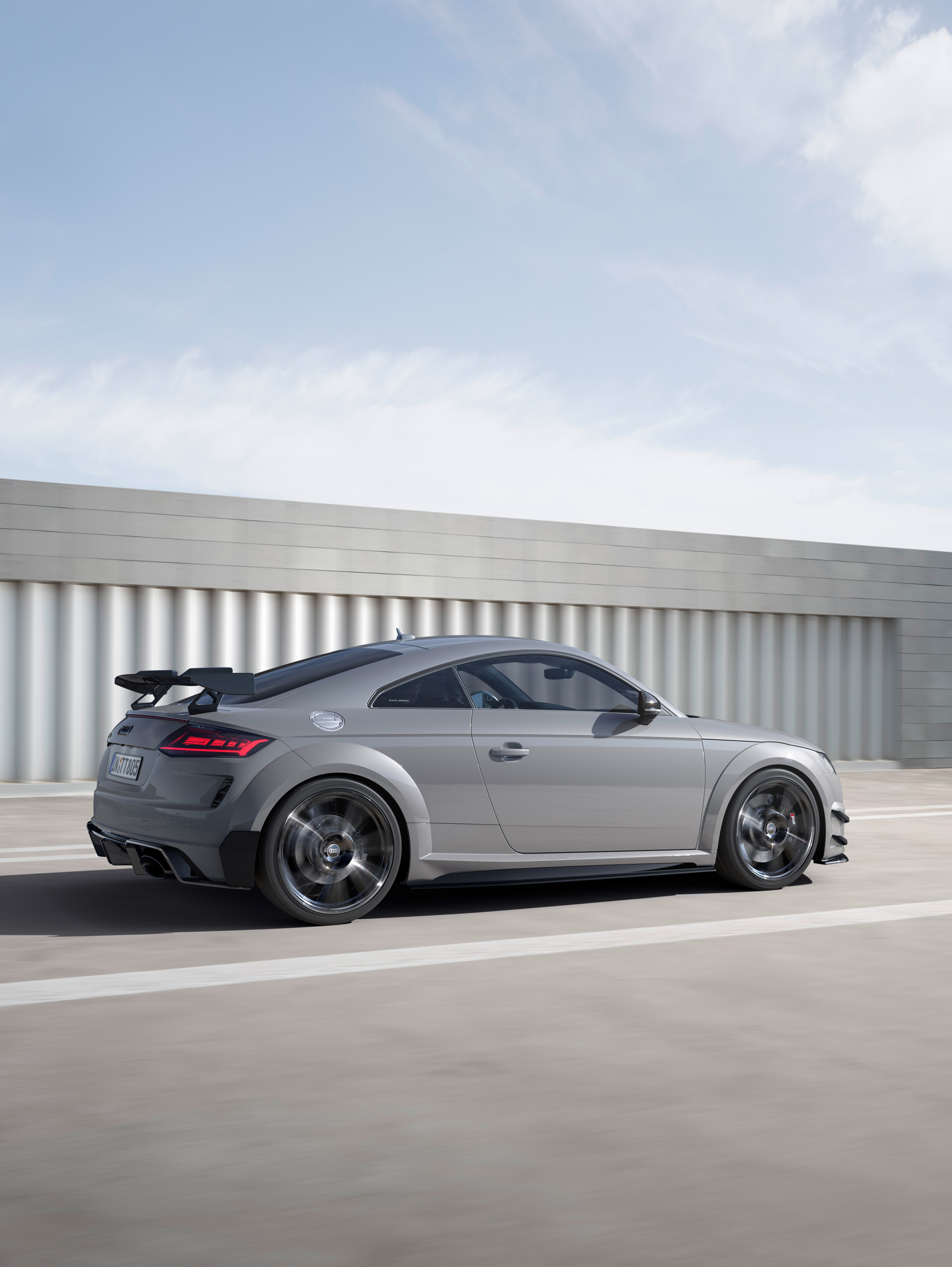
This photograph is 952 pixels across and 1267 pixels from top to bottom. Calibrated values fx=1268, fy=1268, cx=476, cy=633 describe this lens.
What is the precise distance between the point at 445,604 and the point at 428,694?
9.23 meters

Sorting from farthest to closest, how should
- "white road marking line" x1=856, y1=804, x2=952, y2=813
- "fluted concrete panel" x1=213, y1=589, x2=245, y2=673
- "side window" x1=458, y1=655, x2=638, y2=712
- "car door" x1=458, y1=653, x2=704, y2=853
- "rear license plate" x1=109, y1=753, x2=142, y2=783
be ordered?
"fluted concrete panel" x1=213, y1=589, x2=245, y2=673
"white road marking line" x1=856, y1=804, x2=952, y2=813
"side window" x1=458, y1=655, x2=638, y2=712
"car door" x1=458, y1=653, x2=704, y2=853
"rear license plate" x1=109, y1=753, x2=142, y2=783

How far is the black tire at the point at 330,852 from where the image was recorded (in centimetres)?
618

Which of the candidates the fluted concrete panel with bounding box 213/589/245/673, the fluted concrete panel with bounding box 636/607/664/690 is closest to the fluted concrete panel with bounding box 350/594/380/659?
the fluted concrete panel with bounding box 213/589/245/673

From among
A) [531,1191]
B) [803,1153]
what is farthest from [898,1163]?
[531,1191]

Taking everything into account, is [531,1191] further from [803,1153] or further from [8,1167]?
[8,1167]

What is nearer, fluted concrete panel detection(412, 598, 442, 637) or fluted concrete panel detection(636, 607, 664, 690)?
fluted concrete panel detection(412, 598, 442, 637)

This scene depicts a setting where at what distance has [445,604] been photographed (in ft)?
52.6

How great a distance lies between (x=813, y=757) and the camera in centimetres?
787

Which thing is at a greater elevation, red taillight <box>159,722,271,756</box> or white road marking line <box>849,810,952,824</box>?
red taillight <box>159,722,271,756</box>

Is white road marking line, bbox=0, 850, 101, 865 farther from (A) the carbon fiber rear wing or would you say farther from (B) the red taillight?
(B) the red taillight

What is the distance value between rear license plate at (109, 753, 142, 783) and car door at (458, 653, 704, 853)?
68.8 inches

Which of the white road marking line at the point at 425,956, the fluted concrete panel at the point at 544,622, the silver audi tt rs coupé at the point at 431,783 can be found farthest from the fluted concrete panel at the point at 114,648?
the white road marking line at the point at 425,956

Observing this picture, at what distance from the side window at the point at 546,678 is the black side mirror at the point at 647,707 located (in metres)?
0.04

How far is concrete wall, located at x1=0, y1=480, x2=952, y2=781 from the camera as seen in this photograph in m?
13.7
